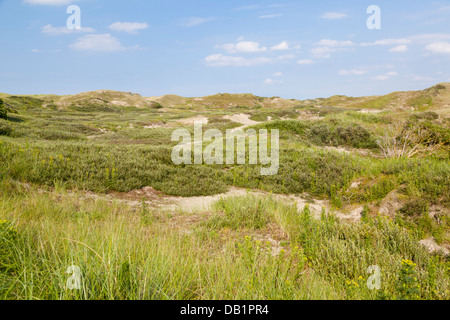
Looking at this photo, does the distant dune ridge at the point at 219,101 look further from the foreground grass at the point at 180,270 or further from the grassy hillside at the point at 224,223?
the foreground grass at the point at 180,270

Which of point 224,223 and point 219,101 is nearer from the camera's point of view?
point 224,223

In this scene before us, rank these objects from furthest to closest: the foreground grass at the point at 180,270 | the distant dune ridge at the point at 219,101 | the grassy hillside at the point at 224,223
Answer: the distant dune ridge at the point at 219,101 < the grassy hillside at the point at 224,223 < the foreground grass at the point at 180,270

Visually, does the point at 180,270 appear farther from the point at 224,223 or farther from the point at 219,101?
the point at 219,101

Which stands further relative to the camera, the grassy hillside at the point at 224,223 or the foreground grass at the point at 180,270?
the grassy hillside at the point at 224,223

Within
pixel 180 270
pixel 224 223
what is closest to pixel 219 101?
pixel 224 223

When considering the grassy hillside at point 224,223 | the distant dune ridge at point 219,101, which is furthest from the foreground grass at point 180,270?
the distant dune ridge at point 219,101

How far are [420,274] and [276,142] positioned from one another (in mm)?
15393

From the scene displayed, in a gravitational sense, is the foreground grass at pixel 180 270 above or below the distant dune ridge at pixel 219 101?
below

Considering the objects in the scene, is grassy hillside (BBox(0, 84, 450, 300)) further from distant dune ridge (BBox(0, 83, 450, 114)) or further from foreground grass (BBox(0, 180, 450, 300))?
distant dune ridge (BBox(0, 83, 450, 114))

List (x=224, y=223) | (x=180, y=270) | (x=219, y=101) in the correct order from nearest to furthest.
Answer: (x=180, y=270), (x=224, y=223), (x=219, y=101)

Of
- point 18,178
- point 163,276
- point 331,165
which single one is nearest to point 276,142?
point 331,165
